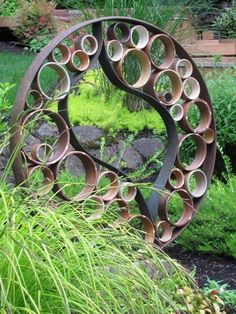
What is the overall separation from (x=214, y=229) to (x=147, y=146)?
2.35 meters

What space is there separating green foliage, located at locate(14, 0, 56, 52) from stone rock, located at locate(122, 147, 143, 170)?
14.7ft

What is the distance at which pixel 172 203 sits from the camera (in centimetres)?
568

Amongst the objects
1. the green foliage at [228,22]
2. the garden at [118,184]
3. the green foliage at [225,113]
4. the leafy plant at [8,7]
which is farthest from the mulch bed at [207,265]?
the leafy plant at [8,7]

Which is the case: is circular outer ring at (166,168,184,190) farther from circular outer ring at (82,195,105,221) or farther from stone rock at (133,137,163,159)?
stone rock at (133,137,163,159)

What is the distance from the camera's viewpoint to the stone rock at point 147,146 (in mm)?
7551

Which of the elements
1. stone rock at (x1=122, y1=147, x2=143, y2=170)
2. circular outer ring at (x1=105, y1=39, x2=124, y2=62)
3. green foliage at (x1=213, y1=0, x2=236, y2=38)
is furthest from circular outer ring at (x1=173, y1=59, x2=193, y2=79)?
green foliage at (x1=213, y1=0, x2=236, y2=38)

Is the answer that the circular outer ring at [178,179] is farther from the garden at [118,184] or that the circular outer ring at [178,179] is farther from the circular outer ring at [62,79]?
the circular outer ring at [62,79]

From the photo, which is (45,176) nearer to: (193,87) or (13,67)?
(193,87)

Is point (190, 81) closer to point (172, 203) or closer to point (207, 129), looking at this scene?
point (207, 129)

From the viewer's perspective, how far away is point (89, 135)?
7500mm

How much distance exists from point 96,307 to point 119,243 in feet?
1.89

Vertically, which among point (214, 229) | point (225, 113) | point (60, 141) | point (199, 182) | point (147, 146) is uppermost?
point (60, 141)

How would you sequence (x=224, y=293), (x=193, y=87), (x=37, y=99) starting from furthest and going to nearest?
1. (x=193, y=87)
2. (x=224, y=293)
3. (x=37, y=99)

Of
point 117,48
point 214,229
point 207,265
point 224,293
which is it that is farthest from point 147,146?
point 224,293
